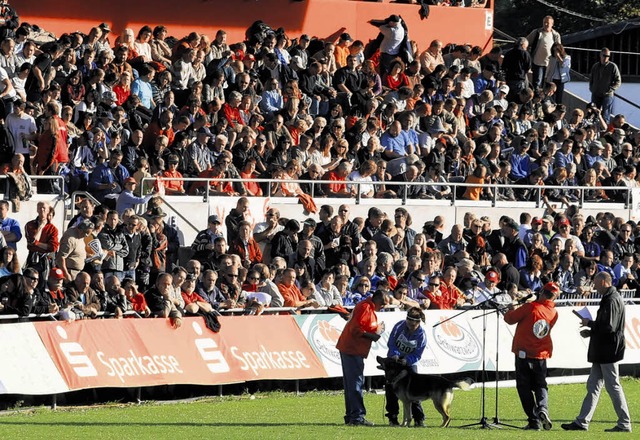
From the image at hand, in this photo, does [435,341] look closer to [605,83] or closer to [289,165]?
[289,165]

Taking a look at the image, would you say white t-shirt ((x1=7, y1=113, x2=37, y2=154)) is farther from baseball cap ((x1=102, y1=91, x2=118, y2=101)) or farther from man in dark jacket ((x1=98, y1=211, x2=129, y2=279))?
man in dark jacket ((x1=98, y1=211, x2=129, y2=279))

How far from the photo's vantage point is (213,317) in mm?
21000

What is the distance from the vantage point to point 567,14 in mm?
51844

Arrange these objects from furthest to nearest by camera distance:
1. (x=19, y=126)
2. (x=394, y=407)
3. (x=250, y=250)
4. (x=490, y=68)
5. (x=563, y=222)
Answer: (x=490, y=68) < (x=563, y=222) < (x=250, y=250) < (x=19, y=126) < (x=394, y=407)

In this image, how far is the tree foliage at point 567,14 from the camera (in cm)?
5125

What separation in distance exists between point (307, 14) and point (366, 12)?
1.49 metres

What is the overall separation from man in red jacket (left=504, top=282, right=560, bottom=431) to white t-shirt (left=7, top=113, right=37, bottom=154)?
8467mm

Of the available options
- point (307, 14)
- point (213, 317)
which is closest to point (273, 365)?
point (213, 317)

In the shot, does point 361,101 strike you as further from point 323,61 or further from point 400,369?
point 400,369

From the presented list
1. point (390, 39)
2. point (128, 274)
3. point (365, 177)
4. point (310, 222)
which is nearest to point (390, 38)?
point (390, 39)

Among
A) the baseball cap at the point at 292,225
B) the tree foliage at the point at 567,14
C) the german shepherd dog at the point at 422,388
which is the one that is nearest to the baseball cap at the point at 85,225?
the baseball cap at the point at 292,225

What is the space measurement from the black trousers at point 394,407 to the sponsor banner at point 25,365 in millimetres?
4210

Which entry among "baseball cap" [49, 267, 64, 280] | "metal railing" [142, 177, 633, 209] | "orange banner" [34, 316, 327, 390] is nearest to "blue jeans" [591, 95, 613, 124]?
"metal railing" [142, 177, 633, 209]

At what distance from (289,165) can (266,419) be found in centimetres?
781
